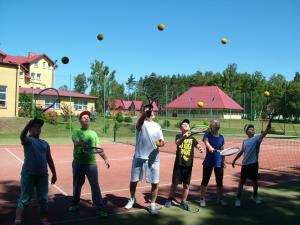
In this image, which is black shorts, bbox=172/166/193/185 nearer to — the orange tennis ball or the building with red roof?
the orange tennis ball

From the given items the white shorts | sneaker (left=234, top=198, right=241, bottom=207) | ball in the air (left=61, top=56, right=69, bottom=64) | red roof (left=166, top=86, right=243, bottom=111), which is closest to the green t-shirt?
the white shorts

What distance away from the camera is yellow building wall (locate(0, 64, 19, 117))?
29125 millimetres

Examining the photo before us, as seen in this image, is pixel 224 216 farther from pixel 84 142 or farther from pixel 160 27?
pixel 160 27

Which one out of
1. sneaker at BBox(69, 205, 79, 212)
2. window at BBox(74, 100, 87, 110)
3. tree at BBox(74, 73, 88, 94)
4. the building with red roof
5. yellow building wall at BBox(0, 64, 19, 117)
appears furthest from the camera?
tree at BBox(74, 73, 88, 94)

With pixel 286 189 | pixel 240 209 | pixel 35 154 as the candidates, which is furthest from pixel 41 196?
pixel 286 189

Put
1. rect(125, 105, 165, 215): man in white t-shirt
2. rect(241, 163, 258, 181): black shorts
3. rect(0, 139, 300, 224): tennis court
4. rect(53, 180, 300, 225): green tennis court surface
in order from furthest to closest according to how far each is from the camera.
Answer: rect(241, 163, 258, 181): black shorts, rect(125, 105, 165, 215): man in white t-shirt, rect(0, 139, 300, 224): tennis court, rect(53, 180, 300, 225): green tennis court surface

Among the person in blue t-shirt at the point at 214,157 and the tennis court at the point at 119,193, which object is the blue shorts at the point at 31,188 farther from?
the person in blue t-shirt at the point at 214,157

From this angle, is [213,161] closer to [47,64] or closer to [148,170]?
[148,170]

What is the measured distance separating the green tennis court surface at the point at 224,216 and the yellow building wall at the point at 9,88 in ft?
81.2

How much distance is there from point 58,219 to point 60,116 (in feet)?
91.9

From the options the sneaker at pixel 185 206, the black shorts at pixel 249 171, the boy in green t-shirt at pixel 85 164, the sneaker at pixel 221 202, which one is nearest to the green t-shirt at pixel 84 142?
the boy in green t-shirt at pixel 85 164

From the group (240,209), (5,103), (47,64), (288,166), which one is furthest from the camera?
(47,64)

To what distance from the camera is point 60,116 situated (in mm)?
33500

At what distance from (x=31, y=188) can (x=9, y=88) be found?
25.7 metres
